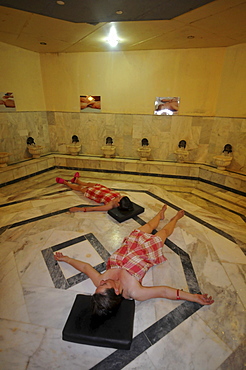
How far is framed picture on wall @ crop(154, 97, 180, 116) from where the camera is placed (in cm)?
593

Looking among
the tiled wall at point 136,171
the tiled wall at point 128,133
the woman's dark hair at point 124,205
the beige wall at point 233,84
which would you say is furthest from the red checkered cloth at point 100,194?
the beige wall at point 233,84

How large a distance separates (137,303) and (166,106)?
5.62 m

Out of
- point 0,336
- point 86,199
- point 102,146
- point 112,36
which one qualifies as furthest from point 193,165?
point 0,336

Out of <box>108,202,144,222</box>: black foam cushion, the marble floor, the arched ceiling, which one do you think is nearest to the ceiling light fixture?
the arched ceiling

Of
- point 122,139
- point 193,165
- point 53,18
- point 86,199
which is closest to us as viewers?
point 53,18

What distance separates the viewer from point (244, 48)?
192 inches

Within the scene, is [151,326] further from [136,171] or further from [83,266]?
[136,171]

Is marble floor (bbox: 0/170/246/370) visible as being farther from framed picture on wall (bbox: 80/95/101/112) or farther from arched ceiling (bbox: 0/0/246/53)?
framed picture on wall (bbox: 80/95/101/112)

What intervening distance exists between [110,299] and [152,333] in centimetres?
47

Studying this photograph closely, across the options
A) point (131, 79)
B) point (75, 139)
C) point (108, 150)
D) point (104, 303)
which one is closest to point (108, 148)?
point (108, 150)

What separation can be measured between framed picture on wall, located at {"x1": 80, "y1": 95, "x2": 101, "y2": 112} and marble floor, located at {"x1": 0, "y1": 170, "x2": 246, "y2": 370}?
4.01 meters

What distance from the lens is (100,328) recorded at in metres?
1.59

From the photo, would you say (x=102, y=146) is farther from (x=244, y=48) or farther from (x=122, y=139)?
(x=244, y=48)

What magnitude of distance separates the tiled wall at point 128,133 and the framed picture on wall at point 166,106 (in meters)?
0.15
